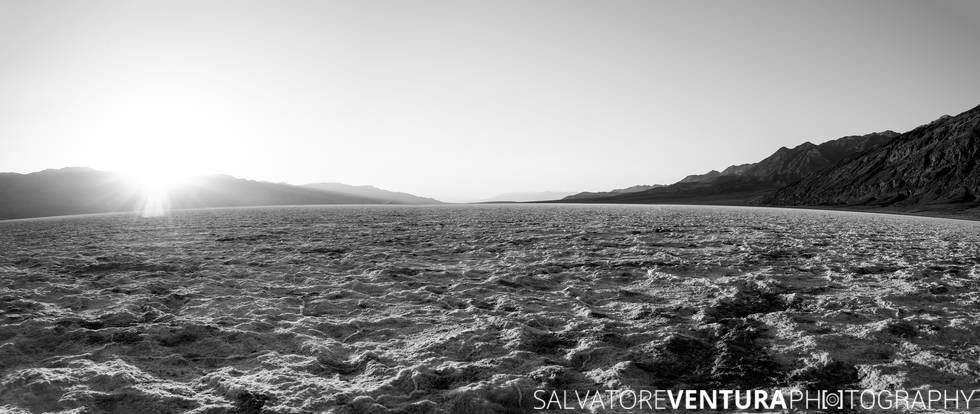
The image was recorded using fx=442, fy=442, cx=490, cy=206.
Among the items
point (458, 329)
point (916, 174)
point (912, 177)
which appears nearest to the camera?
point (458, 329)

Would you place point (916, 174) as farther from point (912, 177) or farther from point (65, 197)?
point (65, 197)

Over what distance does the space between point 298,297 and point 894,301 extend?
1056 cm

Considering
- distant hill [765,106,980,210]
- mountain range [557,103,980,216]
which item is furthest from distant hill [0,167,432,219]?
distant hill [765,106,980,210]

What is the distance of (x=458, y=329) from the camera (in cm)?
636

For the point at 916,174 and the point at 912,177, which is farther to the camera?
the point at 912,177

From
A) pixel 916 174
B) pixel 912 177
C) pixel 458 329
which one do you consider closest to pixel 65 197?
pixel 458 329

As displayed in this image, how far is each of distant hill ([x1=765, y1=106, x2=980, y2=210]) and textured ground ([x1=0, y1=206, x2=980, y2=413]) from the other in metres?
77.2

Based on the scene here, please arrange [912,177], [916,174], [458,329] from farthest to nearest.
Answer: [912,177], [916,174], [458,329]

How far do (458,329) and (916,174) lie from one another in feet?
351

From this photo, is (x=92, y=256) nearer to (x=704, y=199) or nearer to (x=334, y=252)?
(x=334, y=252)

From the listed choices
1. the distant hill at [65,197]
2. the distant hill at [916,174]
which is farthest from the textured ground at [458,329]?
the distant hill at [65,197]

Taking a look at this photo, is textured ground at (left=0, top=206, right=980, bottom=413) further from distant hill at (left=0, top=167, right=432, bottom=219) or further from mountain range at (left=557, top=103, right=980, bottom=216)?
distant hill at (left=0, top=167, right=432, bottom=219)

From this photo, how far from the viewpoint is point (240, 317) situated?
6988 mm

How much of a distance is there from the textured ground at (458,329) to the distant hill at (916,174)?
7725 centimetres
